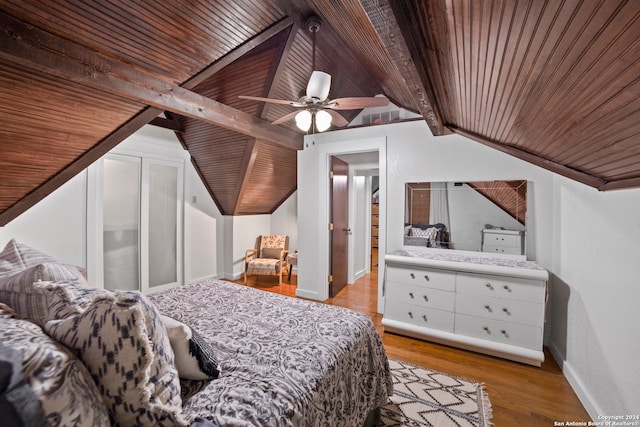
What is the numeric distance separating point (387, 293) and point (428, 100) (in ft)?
6.28

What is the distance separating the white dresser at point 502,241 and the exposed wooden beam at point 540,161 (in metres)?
0.74

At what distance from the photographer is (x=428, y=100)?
1890 millimetres

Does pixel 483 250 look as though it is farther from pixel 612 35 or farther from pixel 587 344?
pixel 612 35

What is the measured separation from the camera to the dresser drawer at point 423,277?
2.62 m

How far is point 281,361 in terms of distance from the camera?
3.91 ft

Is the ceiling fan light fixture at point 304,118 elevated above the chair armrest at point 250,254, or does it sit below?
above

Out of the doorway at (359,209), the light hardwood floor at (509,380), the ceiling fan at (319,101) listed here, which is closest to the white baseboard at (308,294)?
the doorway at (359,209)

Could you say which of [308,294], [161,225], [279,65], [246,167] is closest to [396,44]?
[279,65]

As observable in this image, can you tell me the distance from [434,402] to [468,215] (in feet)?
6.12

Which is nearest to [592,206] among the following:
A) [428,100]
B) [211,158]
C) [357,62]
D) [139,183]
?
[428,100]

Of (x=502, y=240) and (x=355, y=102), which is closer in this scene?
(x=355, y=102)

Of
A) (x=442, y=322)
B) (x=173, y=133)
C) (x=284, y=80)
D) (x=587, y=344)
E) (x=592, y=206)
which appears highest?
(x=284, y=80)

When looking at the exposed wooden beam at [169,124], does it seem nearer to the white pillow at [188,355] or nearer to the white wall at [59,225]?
the white wall at [59,225]

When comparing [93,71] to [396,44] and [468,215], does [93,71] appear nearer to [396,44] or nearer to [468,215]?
[396,44]
